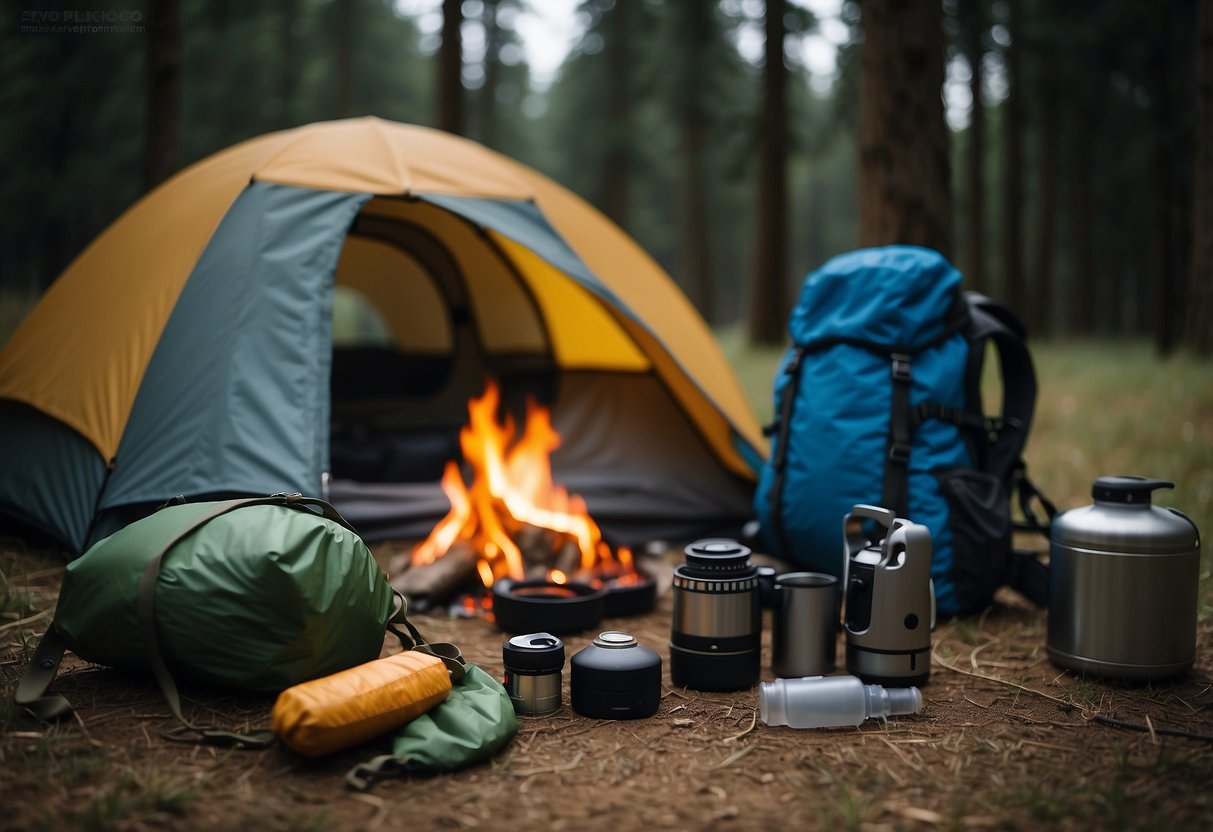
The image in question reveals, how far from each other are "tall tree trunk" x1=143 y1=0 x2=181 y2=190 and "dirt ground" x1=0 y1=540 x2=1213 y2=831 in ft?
14.5

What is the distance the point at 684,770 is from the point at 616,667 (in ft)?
1.26

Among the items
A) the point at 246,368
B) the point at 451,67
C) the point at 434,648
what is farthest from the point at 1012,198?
the point at 434,648

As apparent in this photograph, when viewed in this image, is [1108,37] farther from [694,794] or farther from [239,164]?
[694,794]

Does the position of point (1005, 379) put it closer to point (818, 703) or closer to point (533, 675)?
A: point (818, 703)

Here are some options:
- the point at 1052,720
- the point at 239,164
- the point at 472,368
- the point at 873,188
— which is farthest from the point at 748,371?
the point at 1052,720

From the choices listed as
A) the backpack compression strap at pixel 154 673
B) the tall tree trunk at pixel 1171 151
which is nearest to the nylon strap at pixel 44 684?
the backpack compression strap at pixel 154 673

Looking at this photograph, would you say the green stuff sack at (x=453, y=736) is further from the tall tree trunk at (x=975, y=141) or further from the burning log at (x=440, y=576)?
the tall tree trunk at (x=975, y=141)

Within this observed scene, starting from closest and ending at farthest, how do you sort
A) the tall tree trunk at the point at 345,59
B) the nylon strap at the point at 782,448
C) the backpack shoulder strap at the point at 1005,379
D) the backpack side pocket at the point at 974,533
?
the backpack side pocket at the point at 974,533 < the backpack shoulder strap at the point at 1005,379 < the nylon strap at the point at 782,448 < the tall tree trunk at the point at 345,59

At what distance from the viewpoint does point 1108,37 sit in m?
13.1

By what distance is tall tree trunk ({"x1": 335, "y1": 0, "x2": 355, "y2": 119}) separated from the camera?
15617mm

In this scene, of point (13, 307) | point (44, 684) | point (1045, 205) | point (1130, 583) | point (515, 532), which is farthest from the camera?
point (1045, 205)

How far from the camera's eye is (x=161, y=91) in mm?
6434

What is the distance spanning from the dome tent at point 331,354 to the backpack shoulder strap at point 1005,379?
4.14 ft

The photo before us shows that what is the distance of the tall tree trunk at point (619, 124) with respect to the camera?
48.8ft
